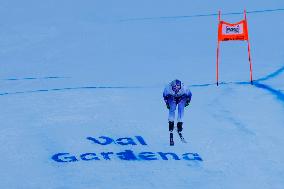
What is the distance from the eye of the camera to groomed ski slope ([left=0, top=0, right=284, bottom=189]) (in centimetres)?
873

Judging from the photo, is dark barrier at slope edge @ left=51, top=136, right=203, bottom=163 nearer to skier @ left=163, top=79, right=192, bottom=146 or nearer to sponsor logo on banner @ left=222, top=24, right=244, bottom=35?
skier @ left=163, top=79, right=192, bottom=146

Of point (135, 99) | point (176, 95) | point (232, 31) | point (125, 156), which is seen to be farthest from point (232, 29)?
point (125, 156)

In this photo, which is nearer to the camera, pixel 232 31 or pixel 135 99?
pixel 135 99

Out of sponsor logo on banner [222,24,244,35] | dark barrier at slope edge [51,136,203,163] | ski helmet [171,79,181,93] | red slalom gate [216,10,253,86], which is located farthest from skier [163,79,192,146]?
sponsor logo on banner [222,24,244,35]

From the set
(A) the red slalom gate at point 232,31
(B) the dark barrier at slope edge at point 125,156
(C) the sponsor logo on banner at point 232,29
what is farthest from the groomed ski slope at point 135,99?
(C) the sponsor logo on banner at point 232,29

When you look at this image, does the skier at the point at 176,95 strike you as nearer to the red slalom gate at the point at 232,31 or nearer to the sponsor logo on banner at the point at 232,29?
the red slalom gate at the point at 232,31

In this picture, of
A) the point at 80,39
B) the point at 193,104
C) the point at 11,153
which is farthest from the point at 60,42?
the point at 11,153

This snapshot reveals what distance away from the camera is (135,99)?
1255 cm

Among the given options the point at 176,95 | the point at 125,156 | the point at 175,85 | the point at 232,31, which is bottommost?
the point at 125,156

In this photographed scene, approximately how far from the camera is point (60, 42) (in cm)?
1792

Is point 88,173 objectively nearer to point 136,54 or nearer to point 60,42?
point 136,54

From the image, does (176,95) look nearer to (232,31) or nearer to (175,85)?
(175,85)

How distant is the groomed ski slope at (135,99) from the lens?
28.7 ft

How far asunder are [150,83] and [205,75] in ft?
5.01
